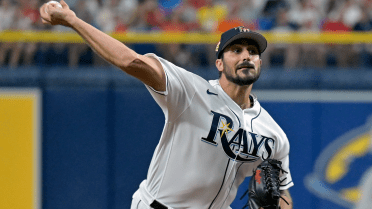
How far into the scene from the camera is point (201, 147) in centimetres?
260

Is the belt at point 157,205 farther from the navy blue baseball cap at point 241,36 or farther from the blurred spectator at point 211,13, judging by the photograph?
the blurred spectator at point 211,13

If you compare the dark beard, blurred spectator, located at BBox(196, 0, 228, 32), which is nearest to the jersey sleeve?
the dark beard

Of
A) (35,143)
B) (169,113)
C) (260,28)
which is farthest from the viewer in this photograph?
(260,28)

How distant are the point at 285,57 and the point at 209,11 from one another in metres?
1.54

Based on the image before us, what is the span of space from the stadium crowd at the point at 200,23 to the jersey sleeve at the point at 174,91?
2354 millimetres

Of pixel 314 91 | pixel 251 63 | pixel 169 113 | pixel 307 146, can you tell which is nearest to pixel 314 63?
pixel 314 91

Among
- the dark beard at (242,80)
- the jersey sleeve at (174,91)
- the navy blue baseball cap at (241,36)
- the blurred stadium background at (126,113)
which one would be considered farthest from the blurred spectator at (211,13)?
the jersey sleeve at (174,91)

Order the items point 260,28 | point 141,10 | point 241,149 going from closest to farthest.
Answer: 1. point 241,149
2. point 141,10
3. point 260,28

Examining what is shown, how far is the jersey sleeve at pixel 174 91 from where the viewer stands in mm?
2320

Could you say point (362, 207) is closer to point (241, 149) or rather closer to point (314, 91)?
point (314, 91)

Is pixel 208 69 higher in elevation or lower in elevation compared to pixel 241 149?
higher

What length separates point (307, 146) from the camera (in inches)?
197

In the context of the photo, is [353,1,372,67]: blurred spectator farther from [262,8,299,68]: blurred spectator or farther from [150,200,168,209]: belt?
[150,200,168,209]: belt

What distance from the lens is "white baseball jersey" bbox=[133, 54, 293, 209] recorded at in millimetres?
2570
